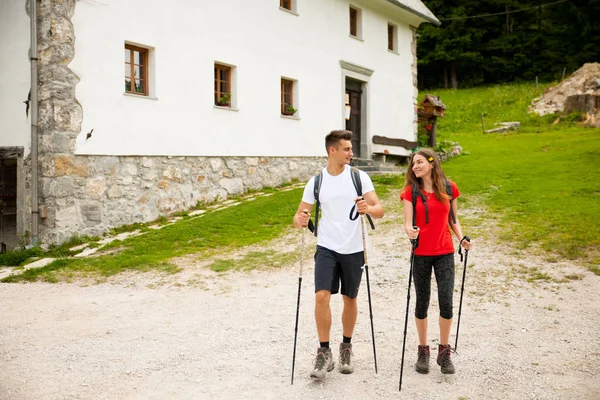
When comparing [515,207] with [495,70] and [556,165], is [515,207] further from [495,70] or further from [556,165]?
[495,70]

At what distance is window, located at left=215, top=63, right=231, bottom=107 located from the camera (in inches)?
523

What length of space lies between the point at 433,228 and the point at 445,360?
3.24 feet

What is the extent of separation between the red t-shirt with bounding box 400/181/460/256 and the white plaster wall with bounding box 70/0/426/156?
773 centimetres

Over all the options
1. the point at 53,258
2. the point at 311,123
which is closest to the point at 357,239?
the point at 53,258

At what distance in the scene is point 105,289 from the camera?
770cm

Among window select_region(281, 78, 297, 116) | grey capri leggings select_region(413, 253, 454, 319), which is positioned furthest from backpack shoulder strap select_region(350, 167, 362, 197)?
window select_region(281, 78, 297, 116)

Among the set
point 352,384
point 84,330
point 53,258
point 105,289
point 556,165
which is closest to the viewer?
point 352,384

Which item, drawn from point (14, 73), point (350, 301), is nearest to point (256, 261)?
point (350, 301)

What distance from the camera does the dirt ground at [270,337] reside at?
4.14 metres

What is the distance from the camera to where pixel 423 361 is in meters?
4.41

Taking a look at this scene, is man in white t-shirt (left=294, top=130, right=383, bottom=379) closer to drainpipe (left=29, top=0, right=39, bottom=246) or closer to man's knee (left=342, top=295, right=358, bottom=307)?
man's knee (left=342, top=295, right=358, bottom=307)

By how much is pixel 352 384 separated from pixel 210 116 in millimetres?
9544

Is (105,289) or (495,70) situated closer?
(105,289)

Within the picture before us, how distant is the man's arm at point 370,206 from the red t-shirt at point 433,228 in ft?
0.91
